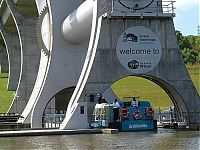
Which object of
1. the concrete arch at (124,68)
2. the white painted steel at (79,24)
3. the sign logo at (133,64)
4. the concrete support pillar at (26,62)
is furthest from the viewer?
the concrete support pillar at (26,62)

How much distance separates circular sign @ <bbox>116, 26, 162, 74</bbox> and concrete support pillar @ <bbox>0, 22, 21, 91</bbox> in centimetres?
3129

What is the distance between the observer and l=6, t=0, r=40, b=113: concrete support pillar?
48.4m

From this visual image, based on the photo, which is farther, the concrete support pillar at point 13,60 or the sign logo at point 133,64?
the concrete support pillar at point 13,60

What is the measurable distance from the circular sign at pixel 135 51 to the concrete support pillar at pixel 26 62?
66.5ft

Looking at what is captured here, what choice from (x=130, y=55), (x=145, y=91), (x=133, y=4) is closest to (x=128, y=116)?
(x=130, y=55)

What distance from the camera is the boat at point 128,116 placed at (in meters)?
28.0

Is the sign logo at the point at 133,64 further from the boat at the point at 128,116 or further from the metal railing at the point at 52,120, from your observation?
the metal railing at the point at 52,120

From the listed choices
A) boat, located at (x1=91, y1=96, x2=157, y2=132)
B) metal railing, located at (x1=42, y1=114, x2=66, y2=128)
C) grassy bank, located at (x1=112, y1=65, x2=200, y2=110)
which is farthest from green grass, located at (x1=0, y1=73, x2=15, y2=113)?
boat, located at (x1=91, y1=96, x2=157, y2=132)

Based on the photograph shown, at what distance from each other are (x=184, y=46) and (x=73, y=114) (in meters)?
101

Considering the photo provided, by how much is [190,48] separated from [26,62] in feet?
267

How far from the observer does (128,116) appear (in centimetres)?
2803

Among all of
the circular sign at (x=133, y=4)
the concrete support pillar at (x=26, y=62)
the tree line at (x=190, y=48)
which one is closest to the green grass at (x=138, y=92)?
the concrete support pillar at (x=26, y=62)

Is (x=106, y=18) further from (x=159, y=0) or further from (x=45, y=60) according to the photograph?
(x=45, y=60)

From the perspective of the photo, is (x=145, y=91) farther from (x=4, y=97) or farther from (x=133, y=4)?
(x=133, y=4)
